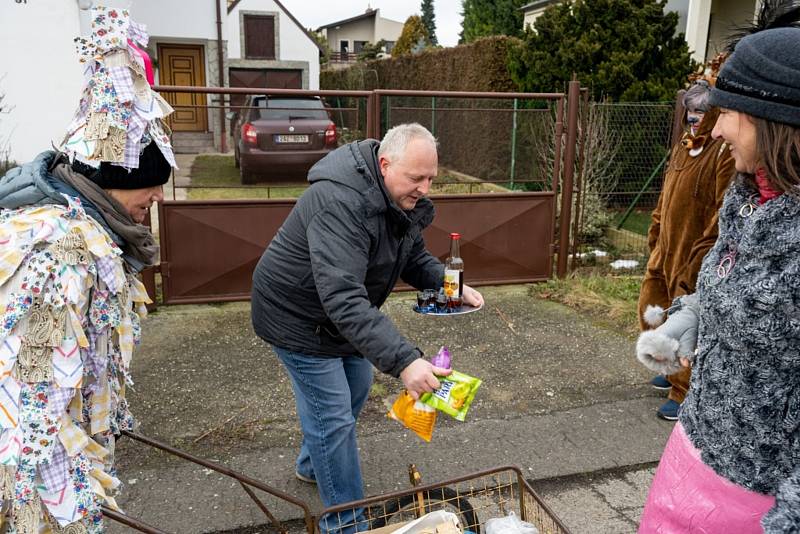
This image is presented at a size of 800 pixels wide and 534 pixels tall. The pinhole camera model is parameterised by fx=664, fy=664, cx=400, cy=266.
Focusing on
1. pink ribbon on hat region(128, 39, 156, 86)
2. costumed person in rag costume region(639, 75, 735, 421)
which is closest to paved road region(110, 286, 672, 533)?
costumed person in rag costume region(639, 75, 735, 421)

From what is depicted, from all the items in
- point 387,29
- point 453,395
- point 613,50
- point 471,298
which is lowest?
point 453,395

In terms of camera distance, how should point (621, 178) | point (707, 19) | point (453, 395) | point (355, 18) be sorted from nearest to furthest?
point (453, 395) < point (621, 178) < point (707, 19) < point (355, 18)

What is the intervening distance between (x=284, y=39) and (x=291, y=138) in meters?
15.4

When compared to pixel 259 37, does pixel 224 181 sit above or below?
below

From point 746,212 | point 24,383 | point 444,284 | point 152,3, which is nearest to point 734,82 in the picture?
point 746,212

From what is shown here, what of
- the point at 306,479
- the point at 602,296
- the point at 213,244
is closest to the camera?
the point at 306,479

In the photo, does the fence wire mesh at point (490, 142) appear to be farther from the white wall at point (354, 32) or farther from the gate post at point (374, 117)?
the white wall at point (354, 32)

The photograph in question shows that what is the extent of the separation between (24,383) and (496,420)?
9.64 feet

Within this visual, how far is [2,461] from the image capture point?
1725mm

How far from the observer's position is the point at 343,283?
2.33m

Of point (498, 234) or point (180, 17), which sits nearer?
point (498, 234)

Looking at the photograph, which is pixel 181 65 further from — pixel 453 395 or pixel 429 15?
pixel 429 15

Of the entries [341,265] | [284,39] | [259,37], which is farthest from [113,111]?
[284,39]

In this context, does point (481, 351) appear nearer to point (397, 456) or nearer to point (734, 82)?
point (397, 456)
